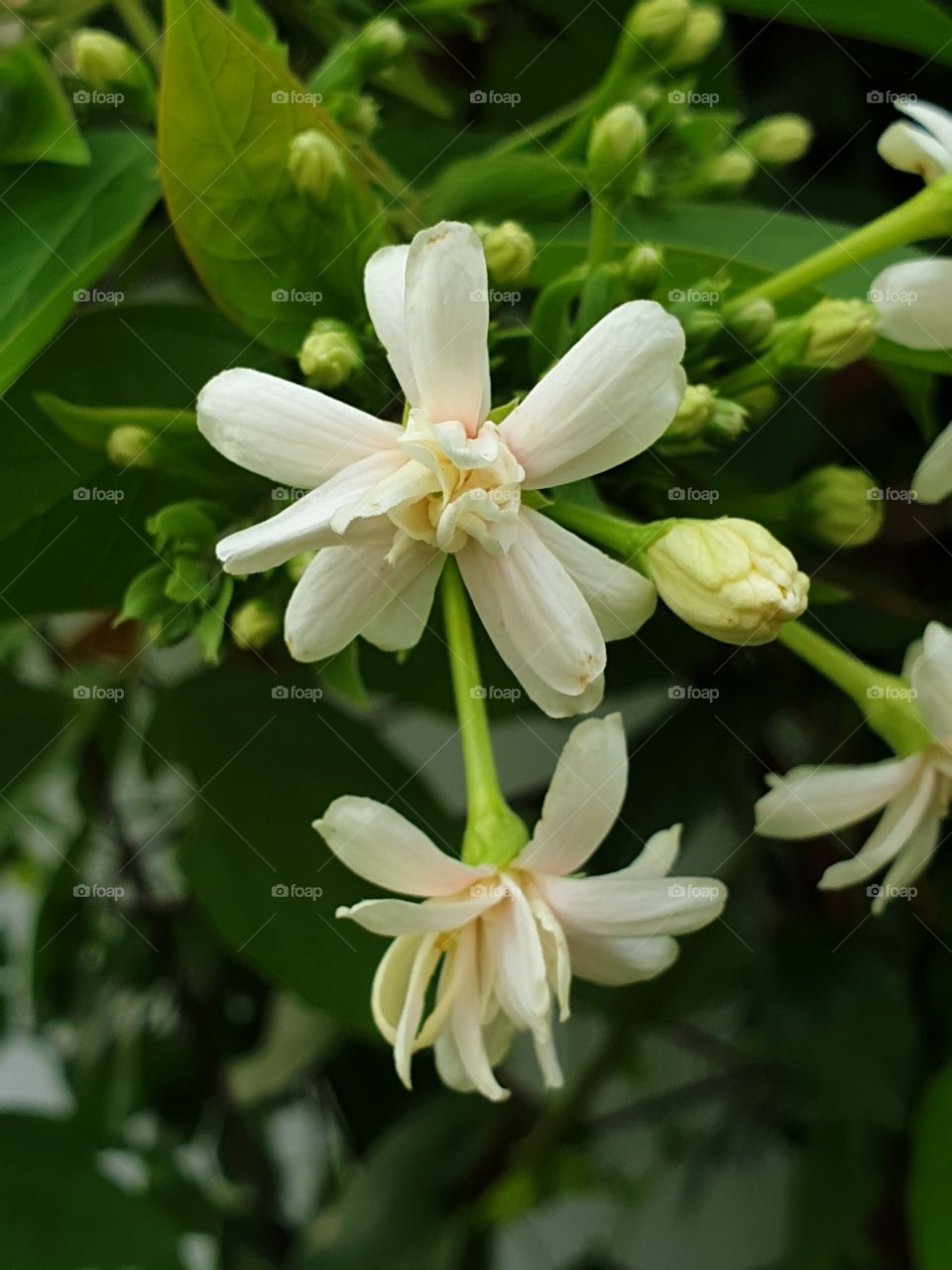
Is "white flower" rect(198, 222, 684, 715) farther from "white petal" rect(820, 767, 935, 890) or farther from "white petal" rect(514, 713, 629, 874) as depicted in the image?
"white petal" rect(820, 767, 935, 890)

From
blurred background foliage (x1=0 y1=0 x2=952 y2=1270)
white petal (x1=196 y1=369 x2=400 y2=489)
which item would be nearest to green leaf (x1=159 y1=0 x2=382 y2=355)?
blurred background foliage (x1=0 y1=0 x2=952 y2=1270)

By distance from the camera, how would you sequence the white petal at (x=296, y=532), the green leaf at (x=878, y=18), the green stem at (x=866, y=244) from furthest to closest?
1. the green leaf at (x=878, y=18)
2. the green stem at (x=866, y=244)
3. the white petal at (x=296, y=532)

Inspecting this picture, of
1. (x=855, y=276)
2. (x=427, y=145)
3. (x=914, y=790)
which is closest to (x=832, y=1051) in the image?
(x=914, y=790)

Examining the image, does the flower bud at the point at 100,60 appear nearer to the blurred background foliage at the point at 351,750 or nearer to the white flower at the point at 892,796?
the blurred background foliage at the point at 351,750

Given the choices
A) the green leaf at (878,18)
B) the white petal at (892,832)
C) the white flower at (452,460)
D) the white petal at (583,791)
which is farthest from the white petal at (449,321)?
the green leaf at (878,18)

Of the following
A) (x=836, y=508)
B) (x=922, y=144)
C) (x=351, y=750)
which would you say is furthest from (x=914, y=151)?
(x=351, y=750)

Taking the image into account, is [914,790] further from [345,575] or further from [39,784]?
[39,784]

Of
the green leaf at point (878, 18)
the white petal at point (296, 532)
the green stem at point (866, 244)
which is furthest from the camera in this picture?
the green leaf at point (878, 18)

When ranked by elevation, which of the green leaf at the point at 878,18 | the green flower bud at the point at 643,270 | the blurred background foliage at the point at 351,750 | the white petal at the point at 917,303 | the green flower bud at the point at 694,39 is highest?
the green leaf at the point at 878,18
